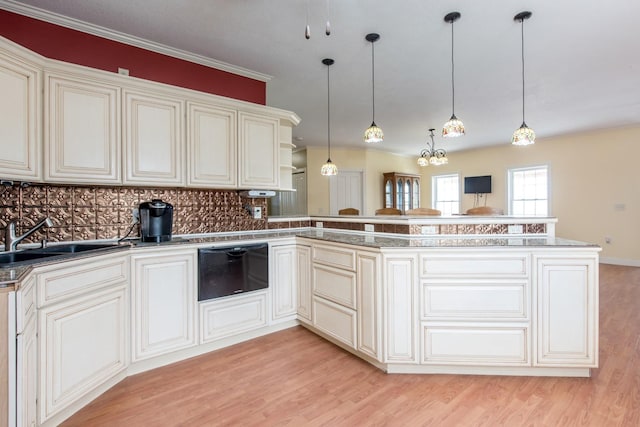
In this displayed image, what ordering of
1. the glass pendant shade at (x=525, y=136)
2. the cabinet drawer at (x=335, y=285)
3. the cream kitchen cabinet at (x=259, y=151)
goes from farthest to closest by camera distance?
the cream kitchen cabinet at (x=259, y=151) → the glass pendant shade at (x=525, y=136) → the cabinet drawer at (x=335, y=285)

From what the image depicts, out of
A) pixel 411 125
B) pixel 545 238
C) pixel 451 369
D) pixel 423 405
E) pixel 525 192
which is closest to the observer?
pixel 423 405

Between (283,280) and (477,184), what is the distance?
683cm

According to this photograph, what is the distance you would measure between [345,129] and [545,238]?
416 centimetres

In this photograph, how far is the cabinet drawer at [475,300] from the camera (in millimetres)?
2178

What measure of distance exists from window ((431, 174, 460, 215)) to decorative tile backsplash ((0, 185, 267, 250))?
7025 mm

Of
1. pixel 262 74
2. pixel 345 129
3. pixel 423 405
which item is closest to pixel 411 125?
pixel 345 129

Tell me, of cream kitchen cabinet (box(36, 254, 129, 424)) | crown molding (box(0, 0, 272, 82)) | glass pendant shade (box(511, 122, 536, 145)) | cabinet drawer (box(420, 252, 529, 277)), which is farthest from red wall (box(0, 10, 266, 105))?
glass pendant shade (box(511, 122, 536, 145))

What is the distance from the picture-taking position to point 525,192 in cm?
734

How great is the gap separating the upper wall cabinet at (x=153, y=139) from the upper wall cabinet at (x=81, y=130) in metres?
0.09

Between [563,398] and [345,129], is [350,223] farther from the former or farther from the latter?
[345,129]

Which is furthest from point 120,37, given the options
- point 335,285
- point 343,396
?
point 343,396

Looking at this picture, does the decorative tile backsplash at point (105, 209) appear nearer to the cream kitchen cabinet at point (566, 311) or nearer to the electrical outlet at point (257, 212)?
the electrical outlet at point (257, 212)

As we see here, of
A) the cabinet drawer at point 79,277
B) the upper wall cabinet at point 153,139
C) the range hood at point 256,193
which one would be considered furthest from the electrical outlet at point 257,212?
the cabinet drawer at point 79,277

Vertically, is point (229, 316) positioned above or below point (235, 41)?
below
